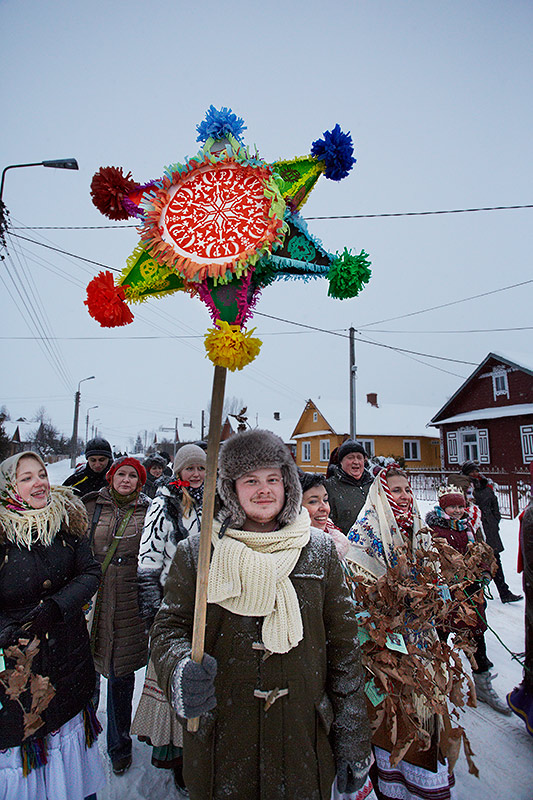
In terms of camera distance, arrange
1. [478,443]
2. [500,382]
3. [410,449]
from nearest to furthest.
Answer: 1. [500,382]
2. [478,443]
3. [410,449]

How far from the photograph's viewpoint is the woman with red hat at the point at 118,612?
8.46ft

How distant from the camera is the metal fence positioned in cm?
1200

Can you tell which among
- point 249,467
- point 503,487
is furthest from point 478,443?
point 249,467

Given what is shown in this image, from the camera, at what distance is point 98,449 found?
13.8 feet

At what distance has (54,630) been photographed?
80.0 inches

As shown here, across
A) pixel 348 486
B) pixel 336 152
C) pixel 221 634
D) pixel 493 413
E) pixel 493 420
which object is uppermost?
pixel 493 413

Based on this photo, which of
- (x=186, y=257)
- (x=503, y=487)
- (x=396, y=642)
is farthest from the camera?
(x=503, y=487)

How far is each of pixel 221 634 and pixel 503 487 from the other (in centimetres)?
1566

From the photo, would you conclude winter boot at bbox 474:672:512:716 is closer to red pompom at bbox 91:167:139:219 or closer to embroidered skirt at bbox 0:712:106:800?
embroidered skirt at bbox 0:712:106:800

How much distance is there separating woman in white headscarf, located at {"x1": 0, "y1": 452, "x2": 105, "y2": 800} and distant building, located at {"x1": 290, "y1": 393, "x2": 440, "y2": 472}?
25.2 m

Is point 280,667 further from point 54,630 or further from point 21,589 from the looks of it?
point 21,589

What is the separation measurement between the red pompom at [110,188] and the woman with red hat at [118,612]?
5.72 ft

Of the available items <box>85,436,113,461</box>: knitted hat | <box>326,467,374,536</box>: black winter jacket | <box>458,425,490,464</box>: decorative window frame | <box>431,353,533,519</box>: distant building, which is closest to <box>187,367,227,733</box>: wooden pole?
<box>326,467,374,536</box>: black winter jacket

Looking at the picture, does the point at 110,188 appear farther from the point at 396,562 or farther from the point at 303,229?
the point at 396,562
